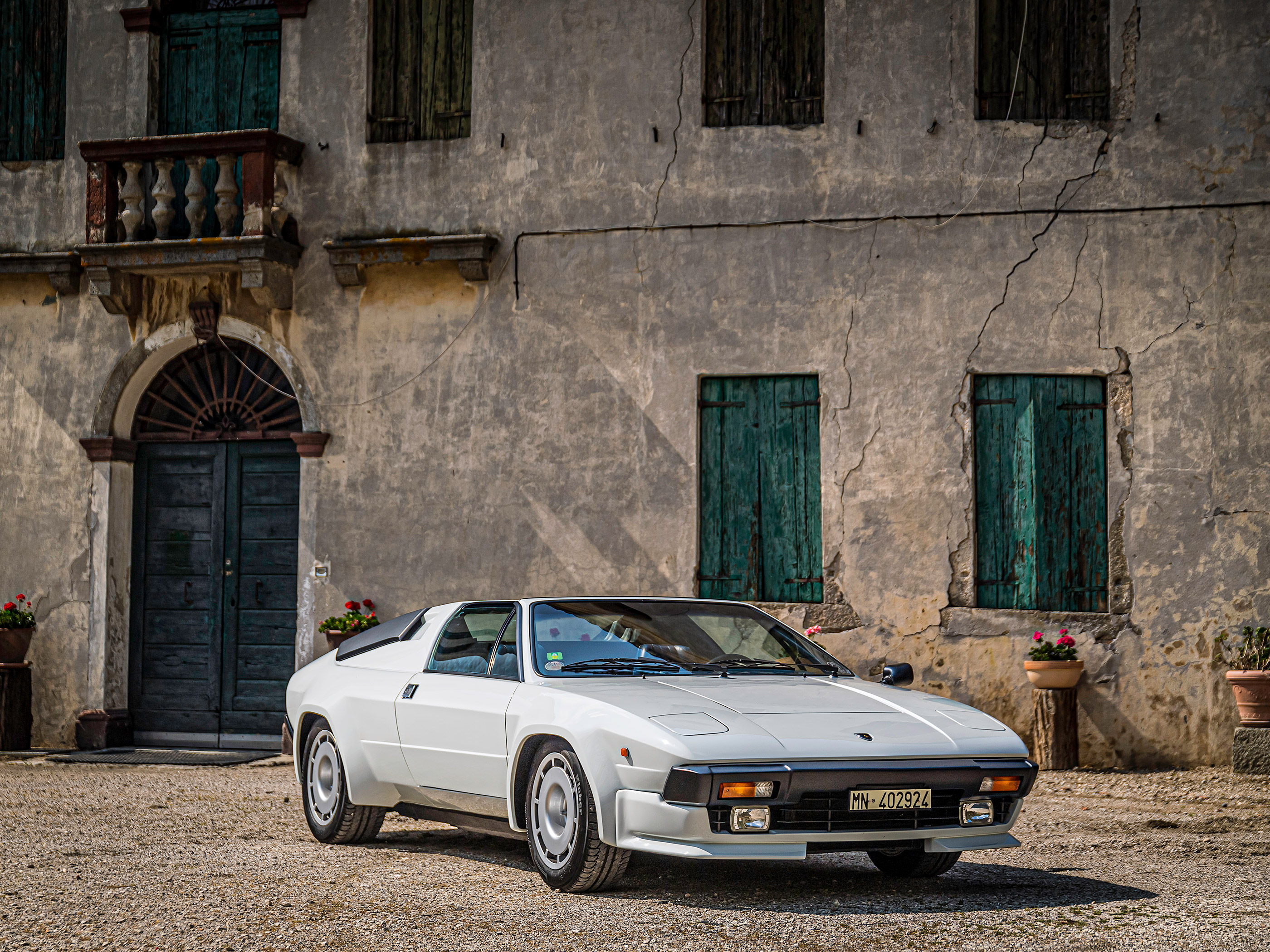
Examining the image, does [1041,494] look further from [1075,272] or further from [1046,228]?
[1046,228]

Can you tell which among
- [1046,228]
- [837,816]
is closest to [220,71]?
[1046,228]

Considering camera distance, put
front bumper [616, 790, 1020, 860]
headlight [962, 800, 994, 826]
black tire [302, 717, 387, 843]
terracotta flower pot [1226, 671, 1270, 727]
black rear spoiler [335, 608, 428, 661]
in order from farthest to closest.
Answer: terracotta flower pot [1226, 671, 1270, 727], black rear spoiler [335, 608, 428, 661], black tire [302, 717, 387, 843], headlight [962, 800, 994, 826], front bumper [616, 790, 1020, 860]

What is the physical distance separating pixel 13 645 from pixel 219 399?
2.82 m

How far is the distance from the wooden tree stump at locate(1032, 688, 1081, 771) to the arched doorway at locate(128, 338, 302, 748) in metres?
6.45

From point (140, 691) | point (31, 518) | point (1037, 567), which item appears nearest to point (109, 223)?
point (31, 518)

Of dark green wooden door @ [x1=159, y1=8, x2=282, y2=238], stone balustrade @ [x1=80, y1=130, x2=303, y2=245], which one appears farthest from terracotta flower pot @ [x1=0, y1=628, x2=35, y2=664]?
dark green wooden door @ [x1=159, y1=8, x2=282, y2=238]

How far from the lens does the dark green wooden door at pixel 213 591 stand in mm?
13812

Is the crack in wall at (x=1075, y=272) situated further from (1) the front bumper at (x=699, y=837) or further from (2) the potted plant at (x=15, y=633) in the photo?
(2) the potted plant at (x=15, y=633)

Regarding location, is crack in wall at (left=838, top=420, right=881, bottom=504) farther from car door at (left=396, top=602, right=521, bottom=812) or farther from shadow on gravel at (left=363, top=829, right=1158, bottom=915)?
car door at (left=396, top=602, right=521, bottom=812)

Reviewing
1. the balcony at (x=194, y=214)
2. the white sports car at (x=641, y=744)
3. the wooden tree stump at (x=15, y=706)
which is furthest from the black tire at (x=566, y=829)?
the wooden tree stump at (x=15, y=706)

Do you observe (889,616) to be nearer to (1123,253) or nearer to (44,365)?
(1123,253)

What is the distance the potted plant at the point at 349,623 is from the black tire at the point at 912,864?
6930 millimetres

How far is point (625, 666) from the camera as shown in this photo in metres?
6.88

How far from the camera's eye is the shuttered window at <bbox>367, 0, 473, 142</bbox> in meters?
13.5
